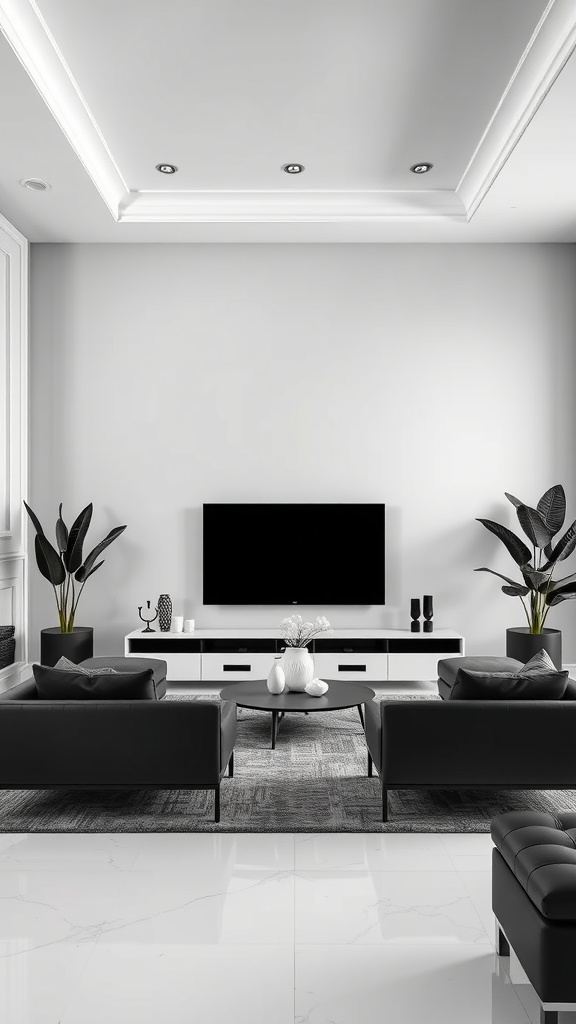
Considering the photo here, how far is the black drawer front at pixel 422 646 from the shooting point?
19.5 feet

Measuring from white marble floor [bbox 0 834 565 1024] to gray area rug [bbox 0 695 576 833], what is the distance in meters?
0.10

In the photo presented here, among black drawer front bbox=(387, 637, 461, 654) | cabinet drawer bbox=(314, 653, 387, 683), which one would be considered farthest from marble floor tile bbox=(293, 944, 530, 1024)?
black drawer front bbox=(387, 637, 461, 654)

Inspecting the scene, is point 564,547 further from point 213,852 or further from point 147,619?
point 213,852

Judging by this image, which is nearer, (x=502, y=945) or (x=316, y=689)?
(x=502, y=945)

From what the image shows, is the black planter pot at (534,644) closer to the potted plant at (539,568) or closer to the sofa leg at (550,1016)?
the potted plant at (539,568)

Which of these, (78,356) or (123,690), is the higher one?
(78,356)

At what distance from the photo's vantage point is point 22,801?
3.63 m

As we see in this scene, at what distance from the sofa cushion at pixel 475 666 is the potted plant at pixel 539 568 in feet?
2.66

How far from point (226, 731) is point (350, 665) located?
8.23 feet

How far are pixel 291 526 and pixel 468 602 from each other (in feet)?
5.01

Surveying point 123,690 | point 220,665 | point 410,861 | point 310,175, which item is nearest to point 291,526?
point 220,665

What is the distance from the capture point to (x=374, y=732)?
11.7 ft

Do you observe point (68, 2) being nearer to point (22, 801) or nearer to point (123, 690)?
point (123, 690)

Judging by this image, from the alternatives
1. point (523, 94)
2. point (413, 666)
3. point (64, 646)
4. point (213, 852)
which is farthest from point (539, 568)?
point (213, 852)
